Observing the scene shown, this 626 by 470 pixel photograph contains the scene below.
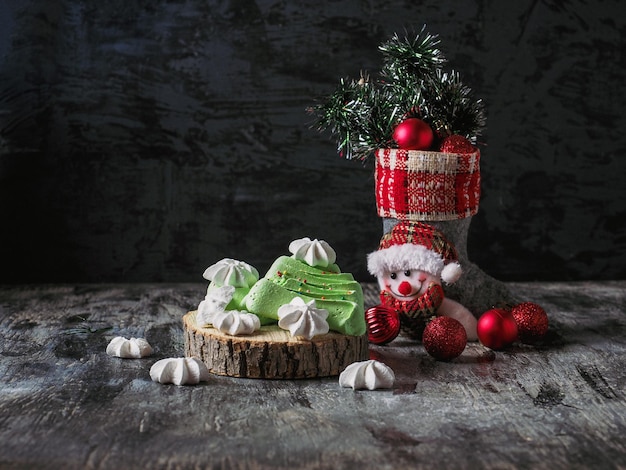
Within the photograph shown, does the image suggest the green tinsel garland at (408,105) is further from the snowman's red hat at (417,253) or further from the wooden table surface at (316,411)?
the wooden table surface at (316,411)

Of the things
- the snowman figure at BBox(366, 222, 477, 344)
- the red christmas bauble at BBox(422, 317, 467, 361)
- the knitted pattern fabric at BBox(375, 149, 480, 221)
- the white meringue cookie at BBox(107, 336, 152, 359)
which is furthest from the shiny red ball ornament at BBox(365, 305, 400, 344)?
the white meringue cookie at BBox(107, 336, 152, 359)

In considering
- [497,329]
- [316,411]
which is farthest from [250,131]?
[316,411]

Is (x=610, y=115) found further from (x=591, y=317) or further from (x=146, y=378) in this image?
(x=146, y=378)

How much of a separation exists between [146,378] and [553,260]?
5.39 ft

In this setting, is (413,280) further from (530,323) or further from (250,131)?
(250,131)

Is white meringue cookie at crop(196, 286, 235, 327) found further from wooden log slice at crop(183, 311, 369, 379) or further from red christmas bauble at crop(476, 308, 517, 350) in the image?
red christmas bauble at crop(476, 308, 517, 350)

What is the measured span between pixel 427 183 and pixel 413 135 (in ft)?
0.38

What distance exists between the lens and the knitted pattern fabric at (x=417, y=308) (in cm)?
203

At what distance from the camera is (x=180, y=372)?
1708 mm

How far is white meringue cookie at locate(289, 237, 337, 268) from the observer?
75.4 inches

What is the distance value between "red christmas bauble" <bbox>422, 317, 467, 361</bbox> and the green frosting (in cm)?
18

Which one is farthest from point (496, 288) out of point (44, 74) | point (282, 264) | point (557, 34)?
point (44, 74)

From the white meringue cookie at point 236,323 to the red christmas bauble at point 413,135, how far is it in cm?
57

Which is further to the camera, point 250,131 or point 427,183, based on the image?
point 250,131
